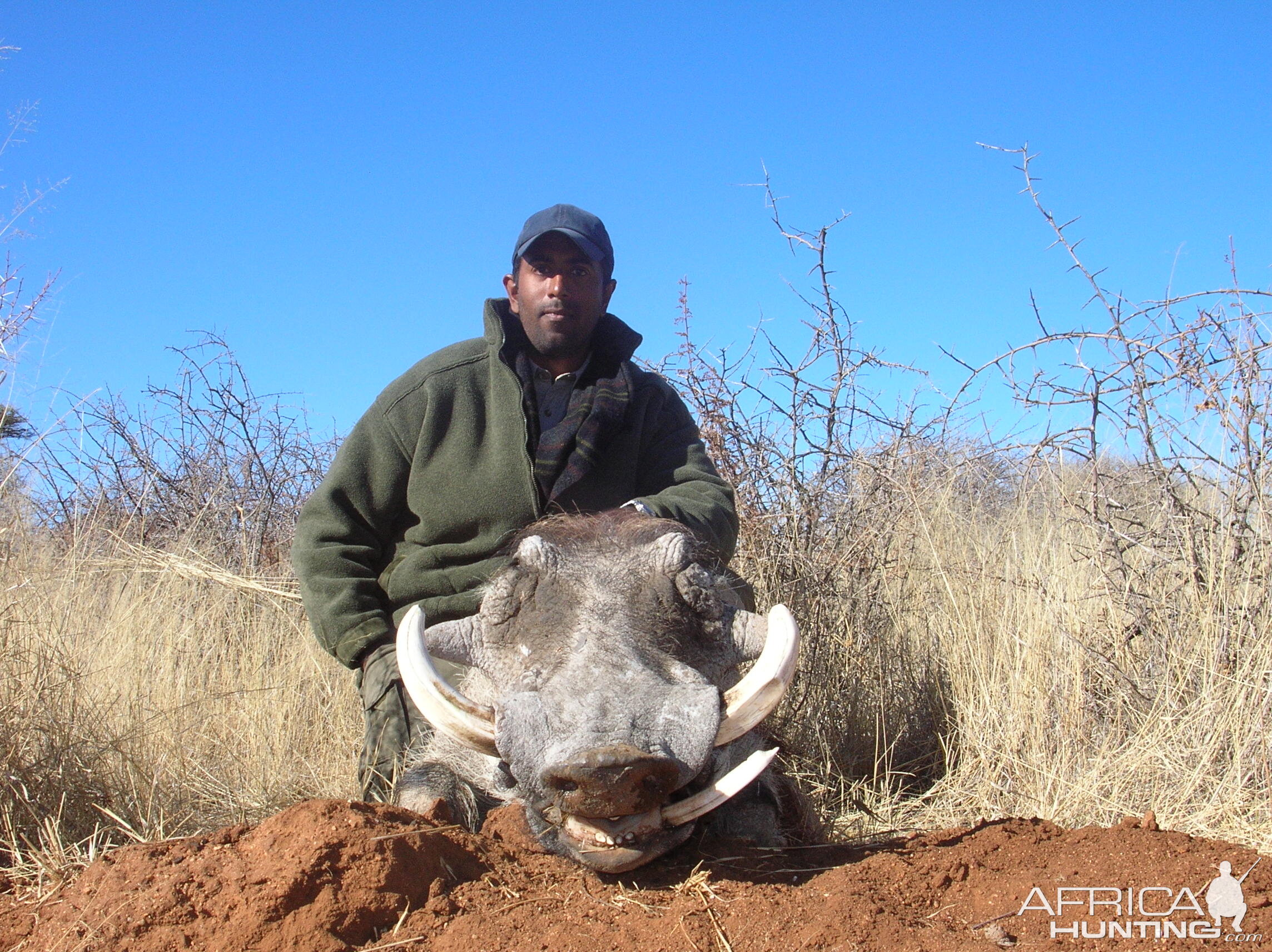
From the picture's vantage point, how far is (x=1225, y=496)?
403 cm

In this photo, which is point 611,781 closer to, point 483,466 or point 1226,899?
point 1226,899

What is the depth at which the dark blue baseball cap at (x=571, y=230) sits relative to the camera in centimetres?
398

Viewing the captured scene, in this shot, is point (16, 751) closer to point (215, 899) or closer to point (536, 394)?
point (215, 899)

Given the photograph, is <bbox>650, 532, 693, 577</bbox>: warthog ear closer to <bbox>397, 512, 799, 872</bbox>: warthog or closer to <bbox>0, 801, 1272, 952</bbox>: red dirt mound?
<bbox>397, 512, 799, 872</bbox>: warthog

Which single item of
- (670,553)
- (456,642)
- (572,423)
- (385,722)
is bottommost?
(385,722)

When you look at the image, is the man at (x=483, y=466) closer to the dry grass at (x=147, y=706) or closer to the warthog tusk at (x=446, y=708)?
the dry grass at (x=147, y=706)

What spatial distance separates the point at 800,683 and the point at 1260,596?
1.90m

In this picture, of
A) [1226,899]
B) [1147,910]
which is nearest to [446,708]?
[1147,910]

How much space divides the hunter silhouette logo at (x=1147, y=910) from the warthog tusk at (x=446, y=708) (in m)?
1.28

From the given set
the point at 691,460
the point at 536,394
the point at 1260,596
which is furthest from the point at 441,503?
the point at 1260,596

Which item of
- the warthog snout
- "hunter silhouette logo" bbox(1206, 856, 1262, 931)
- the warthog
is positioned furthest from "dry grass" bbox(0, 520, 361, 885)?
"hunter silhouette logo" bbox(1206, 856, 1262, 931)

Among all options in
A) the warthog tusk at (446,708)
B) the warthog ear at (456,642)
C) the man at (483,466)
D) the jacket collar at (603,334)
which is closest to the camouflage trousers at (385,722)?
the man at (483,466)

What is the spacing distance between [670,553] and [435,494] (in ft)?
4.43

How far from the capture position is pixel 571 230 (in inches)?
157
